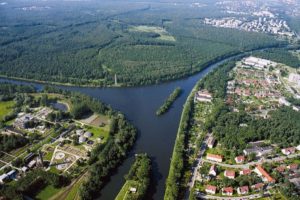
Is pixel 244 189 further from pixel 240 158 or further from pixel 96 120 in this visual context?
pixel 96 120

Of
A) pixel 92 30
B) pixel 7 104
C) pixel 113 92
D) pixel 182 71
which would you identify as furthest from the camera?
pixel 92 30

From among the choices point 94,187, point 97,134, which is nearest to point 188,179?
point 94,187

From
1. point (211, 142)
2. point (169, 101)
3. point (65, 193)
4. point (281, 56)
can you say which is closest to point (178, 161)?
point (211, 142)

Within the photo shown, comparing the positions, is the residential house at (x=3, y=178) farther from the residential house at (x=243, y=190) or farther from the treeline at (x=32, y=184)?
the residential house at (x=243, y=190)

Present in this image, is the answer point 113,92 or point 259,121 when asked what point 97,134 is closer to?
point 113,92

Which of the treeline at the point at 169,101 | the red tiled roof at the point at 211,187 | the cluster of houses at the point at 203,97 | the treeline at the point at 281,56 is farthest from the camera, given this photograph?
the treeline at the point at 281,56

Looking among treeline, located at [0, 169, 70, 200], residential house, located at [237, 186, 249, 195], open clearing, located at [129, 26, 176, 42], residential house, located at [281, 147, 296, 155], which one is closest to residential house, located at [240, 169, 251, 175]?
residential house, located at [237, 186, 249, 195]

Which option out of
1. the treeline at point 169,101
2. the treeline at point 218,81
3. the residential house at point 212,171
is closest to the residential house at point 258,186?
the residential house at point 212,171
